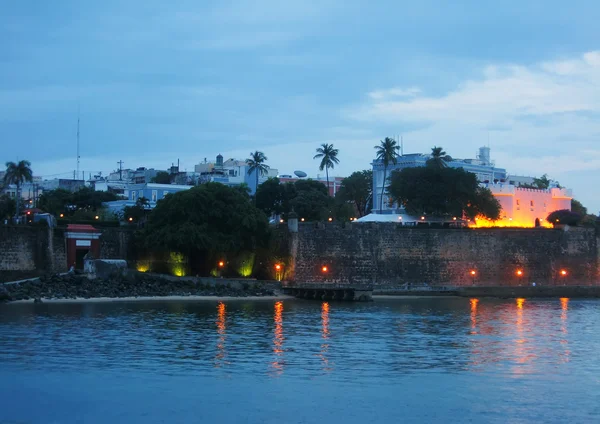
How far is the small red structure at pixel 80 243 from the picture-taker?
48.3 m

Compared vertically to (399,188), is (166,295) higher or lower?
lower

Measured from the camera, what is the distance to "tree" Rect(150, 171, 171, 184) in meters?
96.3

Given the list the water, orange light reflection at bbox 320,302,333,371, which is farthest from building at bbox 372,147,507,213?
the water

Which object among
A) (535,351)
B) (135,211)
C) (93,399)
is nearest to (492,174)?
(135,211)

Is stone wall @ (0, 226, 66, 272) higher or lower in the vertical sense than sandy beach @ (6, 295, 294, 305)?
higher

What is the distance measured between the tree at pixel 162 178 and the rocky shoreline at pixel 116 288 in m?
49.2

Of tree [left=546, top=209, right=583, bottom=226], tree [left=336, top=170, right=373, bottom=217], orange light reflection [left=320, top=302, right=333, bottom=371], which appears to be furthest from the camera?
tree [left=336, top=170, right=373, bottom=217]

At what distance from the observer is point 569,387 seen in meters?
22.4

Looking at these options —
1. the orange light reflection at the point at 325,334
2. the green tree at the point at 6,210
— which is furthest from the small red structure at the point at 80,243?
the orange light reflection at the point at 325,334

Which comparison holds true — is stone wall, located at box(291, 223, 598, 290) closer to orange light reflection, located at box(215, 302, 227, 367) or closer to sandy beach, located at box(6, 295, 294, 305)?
sandy beach, located at box(6, 295, 294, 305)

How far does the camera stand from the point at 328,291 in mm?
49344

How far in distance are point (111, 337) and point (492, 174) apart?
56.1 m

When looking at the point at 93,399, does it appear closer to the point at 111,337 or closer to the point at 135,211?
the point at 111,337

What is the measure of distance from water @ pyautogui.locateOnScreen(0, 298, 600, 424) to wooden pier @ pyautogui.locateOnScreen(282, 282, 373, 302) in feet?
29.7
